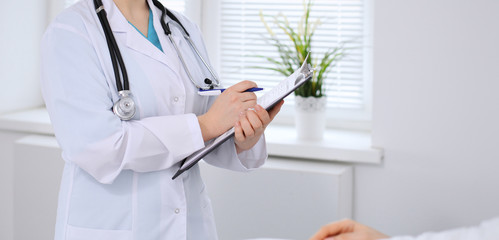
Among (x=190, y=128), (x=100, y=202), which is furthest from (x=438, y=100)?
(x=100, y=202)

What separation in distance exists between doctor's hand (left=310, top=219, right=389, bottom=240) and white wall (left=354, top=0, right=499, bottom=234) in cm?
92

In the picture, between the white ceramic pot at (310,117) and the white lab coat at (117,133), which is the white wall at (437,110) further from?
the white lab coat at (117,133)

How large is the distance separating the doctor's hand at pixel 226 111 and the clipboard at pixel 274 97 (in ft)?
0.07

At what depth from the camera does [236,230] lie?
2.09 m

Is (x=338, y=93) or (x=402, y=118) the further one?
(x=338, y=93)

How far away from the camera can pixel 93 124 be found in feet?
3.82

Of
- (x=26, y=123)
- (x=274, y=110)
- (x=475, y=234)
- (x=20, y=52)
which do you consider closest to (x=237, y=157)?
(x=274, y=110)

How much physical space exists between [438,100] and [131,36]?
1121 mm

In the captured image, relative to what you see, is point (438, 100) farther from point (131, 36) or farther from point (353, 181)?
point (131, 36)

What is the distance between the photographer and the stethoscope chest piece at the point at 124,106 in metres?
Result: 1.20

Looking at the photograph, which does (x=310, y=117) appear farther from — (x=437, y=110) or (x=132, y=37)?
(x=132, y=37)

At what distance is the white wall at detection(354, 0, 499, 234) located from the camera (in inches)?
73.1

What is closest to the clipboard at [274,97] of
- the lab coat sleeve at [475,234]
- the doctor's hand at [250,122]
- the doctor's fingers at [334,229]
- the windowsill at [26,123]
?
the doctor's hand at [250,122]

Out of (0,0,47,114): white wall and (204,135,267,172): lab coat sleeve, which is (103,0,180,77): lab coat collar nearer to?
(204,135,267,172): lab coat sleeve
